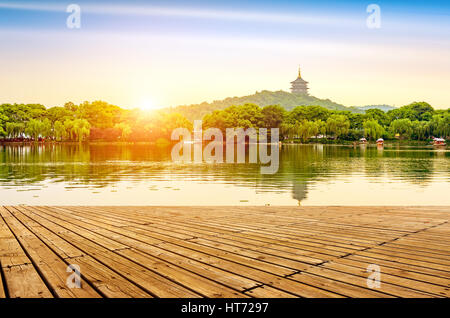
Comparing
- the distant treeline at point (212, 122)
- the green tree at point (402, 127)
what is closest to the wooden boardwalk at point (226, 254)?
the distant treeline at point (212, 122)

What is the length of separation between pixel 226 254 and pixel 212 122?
101 metres

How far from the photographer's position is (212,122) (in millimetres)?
104188

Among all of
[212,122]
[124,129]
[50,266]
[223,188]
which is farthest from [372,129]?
[50,266]

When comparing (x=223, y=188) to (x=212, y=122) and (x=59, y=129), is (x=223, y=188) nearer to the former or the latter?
(x=212, y=122)

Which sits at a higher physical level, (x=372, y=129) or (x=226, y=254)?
(x=372, y=129)

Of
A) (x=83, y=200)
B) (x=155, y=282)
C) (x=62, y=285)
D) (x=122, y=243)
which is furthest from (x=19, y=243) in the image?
(x=83, y=200)

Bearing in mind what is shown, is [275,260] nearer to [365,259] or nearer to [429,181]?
[365,259]

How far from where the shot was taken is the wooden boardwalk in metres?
2.92

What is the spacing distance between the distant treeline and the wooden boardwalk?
9274 centimetres

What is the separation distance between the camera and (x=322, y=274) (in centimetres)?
326

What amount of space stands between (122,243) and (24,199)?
506 inches

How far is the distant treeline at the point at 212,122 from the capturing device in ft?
313

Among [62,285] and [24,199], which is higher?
[62,285]
